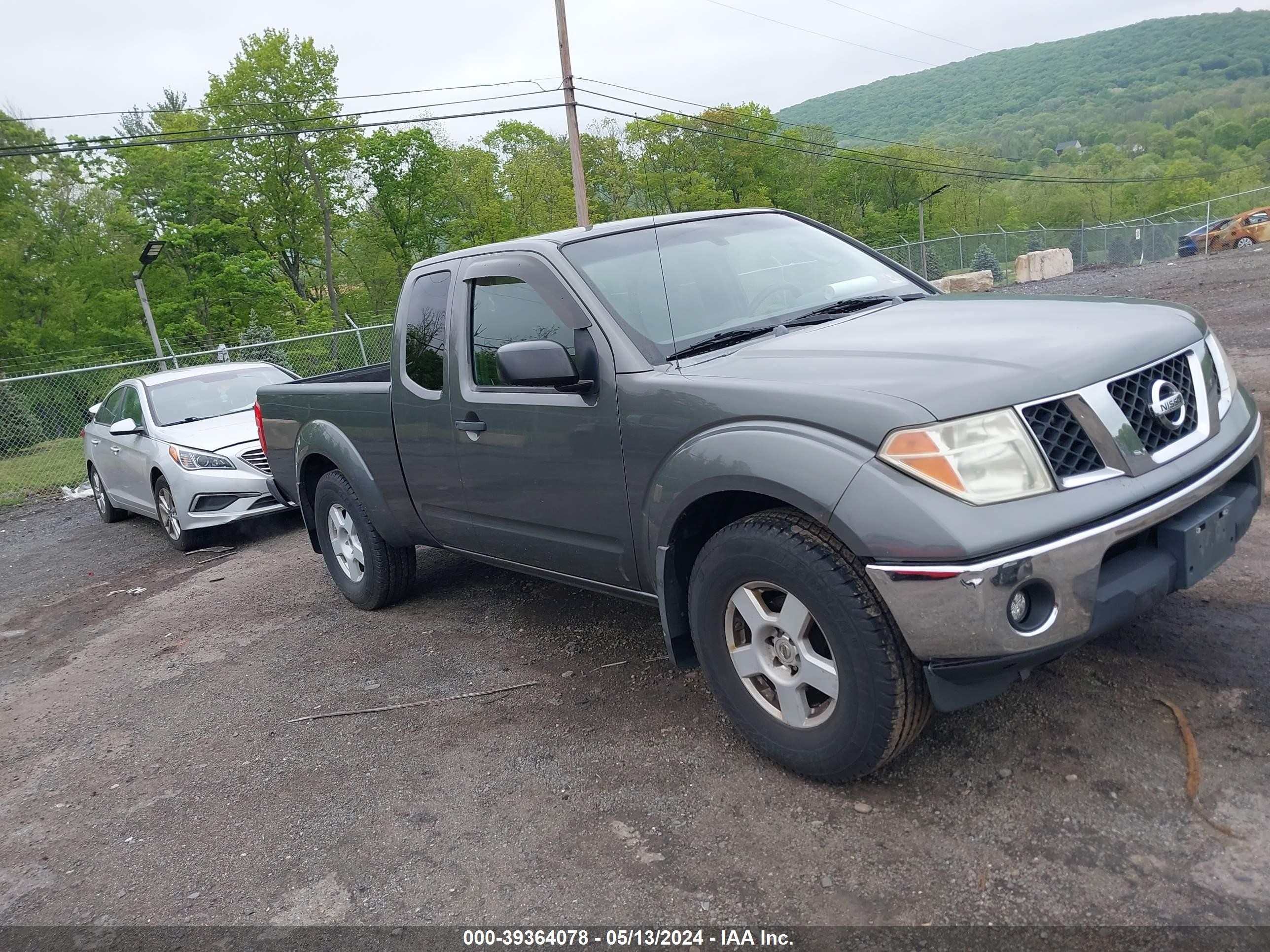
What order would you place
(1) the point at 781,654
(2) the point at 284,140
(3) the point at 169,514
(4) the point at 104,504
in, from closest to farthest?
(1) the point at 781,654 → (3) the point at 169,514 → (4) the point at 104,504 → (2) the point at 284,140

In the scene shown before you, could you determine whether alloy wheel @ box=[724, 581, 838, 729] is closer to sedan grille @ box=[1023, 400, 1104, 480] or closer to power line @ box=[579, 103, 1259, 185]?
sedan grille @ box=[1023, 400, 1104, 480]

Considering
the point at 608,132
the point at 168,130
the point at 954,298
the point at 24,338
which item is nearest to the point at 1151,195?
the point at 608,132

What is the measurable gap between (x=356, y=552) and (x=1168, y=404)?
439cm

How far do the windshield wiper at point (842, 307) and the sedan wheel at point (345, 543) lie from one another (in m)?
3.08

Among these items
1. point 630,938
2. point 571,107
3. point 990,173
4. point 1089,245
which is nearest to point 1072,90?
→ point 990,173

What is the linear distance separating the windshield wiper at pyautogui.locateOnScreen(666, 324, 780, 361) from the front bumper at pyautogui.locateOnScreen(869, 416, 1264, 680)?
1.22m

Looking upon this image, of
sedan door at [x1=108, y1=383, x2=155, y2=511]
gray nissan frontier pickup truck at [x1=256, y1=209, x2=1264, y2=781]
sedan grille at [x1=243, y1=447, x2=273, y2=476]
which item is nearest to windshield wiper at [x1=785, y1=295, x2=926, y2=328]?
gray nissan frontier pickup truck at [x1=256, y1=209, x2=1264, y2=781]

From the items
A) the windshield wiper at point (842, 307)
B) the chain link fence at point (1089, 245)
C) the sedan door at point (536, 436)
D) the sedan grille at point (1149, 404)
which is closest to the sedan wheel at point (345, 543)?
the sedan door at point (536, 436)

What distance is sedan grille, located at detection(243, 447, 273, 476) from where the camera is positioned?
8195 millimetres

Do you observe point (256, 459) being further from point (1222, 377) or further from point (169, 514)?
point (1222, 377)

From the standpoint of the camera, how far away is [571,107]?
82.3 feet

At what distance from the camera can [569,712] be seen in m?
3.94

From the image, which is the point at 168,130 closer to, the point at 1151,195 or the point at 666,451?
the point at 666,451

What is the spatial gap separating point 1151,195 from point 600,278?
93.9m
